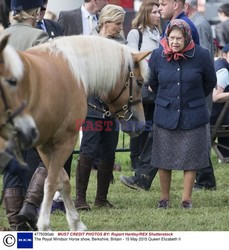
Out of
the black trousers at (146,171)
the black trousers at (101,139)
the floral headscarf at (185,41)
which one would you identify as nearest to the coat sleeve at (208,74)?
the floral headscarf at (185,41)

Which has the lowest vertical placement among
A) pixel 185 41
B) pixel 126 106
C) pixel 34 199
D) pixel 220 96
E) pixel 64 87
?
pixel 220 96

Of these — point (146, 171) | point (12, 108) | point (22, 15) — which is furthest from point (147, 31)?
point (12, 108)

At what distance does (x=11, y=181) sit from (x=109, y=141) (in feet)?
4.74

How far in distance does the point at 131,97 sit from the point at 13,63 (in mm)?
2122

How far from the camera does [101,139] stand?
877 centimetres

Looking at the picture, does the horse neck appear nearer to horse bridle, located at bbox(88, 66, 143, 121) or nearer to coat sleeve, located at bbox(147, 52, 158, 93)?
horse bridle, located at bbox(88, 66, 143, 121)

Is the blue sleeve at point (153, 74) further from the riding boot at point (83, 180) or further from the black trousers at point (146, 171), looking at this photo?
the black trousers at point (146, 171)

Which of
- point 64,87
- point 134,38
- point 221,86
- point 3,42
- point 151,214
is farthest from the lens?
point 221,86

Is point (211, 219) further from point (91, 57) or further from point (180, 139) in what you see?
point (91, 57)

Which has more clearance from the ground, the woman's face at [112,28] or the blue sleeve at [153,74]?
A: the woman's face at [112,28]

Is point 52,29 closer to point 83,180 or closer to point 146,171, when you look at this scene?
point 83,180

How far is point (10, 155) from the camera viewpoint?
611 cm

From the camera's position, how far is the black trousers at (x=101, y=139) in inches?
338

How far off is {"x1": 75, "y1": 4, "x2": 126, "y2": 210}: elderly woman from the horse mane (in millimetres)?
672
